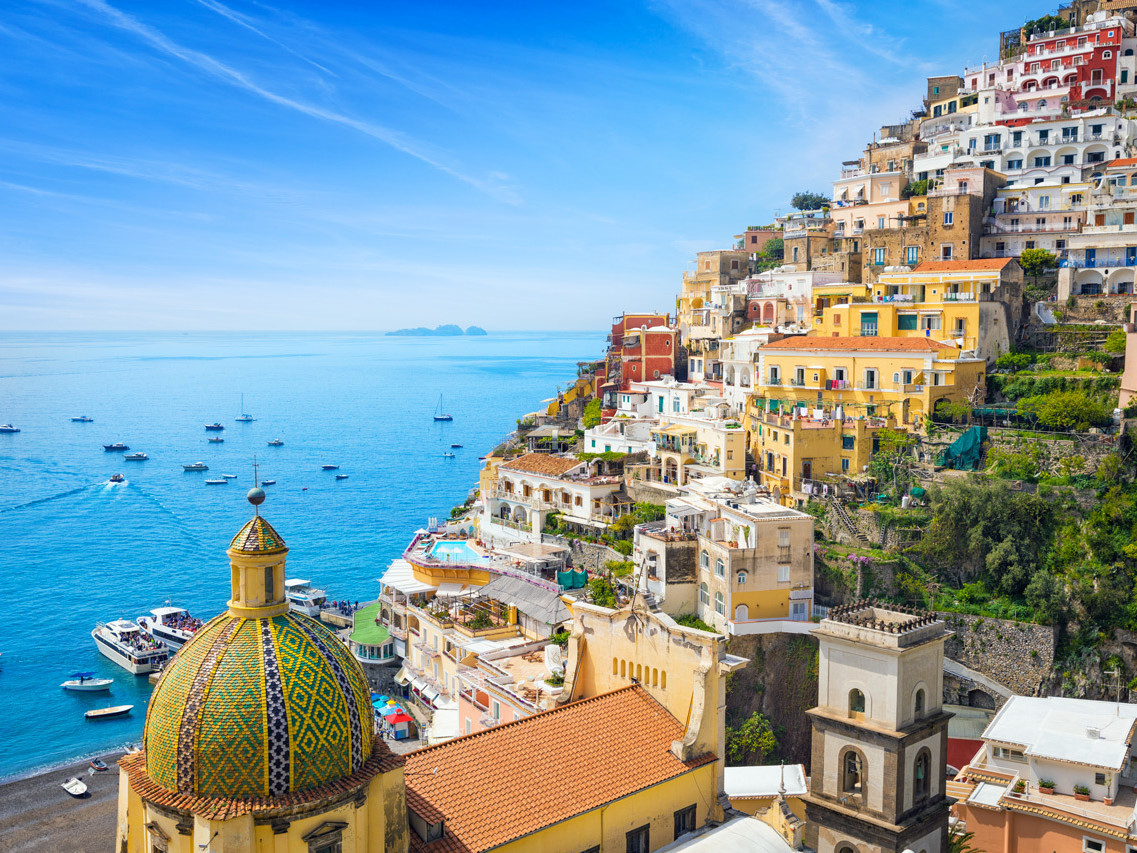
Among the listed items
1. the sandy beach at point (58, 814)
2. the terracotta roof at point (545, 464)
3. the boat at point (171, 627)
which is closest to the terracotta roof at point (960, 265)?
the terracotta roof at point (545, 464)

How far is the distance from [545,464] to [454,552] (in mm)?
7708

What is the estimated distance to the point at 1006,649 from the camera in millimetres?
34406

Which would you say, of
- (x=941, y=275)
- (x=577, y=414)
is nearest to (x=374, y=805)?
(x=941, y=275)

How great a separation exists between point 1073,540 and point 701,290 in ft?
128

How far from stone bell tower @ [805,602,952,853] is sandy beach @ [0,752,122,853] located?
1054 inches

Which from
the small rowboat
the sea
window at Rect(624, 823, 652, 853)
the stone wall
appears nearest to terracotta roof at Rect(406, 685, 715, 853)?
window at Rect(624, 823, 652, 853)

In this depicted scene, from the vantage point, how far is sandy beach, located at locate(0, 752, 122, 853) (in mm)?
33312

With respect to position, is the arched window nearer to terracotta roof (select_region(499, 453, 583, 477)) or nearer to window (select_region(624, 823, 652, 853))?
window (select_region(624, 823, 652, 853))

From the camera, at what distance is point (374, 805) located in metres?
13.8

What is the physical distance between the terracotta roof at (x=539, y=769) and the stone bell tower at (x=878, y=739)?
9.24 ft

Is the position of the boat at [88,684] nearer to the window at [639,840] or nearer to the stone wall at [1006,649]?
the window at [639,840]

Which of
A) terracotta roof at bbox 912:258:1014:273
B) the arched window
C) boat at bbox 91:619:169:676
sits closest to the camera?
the arched window

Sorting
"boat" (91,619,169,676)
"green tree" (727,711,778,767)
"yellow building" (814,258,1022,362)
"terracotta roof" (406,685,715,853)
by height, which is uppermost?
"yellow building" (814,258,1022,362)

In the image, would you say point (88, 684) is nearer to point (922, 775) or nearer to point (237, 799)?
point (237, 799)
